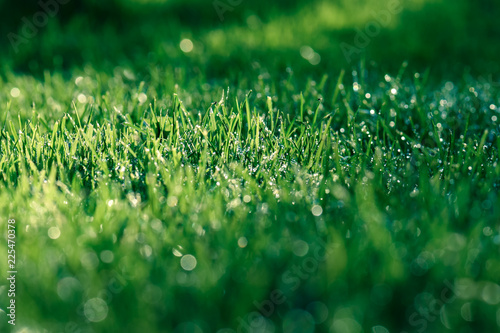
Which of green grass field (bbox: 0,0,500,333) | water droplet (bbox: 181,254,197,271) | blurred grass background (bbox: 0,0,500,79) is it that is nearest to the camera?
green grass field (bbox: 0,0,500,333)

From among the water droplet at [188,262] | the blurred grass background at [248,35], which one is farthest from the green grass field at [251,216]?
the blurred grass background at [248,35]

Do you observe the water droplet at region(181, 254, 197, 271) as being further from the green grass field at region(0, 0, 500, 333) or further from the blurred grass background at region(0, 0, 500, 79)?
the blurred grass background at region(0, 0, 500, 79)

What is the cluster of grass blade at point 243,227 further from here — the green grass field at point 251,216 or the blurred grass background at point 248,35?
the blurred grass background at point 248,35

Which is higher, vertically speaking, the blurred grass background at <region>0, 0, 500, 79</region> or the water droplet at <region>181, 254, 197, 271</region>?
the blurred grass background at <region>0, 0, 500, 79</region>

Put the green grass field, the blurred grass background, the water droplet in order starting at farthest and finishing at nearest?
the blurred grass background → the water droplet → the green grass field

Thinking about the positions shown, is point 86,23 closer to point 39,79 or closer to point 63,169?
point 39,79

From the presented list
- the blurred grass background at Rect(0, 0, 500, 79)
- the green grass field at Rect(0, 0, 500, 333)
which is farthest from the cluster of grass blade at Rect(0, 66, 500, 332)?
the blurred grass background at Rect(0, 0, 500, 79)

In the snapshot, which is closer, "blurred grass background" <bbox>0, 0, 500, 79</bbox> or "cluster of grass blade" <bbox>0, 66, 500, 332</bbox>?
"cluster of grass blade" <bbox>0, 66, 500, 332</bbox>

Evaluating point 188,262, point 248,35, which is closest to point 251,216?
point 188,262

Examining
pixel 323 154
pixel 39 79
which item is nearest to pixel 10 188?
pixel 323 154
